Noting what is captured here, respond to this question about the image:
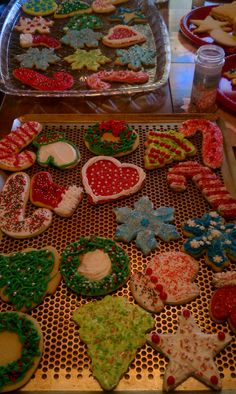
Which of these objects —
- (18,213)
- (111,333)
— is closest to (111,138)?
(18,213)

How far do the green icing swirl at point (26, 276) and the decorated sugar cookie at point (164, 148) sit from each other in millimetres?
440

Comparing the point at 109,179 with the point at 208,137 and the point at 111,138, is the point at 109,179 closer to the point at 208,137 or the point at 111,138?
the point at 111,138

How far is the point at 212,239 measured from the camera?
3.35 ft

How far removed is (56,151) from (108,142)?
0.17 meters

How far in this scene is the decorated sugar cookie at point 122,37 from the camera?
170 cm

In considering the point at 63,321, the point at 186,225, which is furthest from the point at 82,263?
the point at 186,225

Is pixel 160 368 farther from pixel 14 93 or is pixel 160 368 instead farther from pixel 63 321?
pixel 14 93

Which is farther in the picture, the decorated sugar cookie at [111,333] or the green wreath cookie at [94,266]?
the green wreath cookie at [94,266]

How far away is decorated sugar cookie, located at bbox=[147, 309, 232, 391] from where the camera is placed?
31.6 inches

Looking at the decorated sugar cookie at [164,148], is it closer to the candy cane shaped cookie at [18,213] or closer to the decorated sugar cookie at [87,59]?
the candy cane shaped cookie at [18,213]

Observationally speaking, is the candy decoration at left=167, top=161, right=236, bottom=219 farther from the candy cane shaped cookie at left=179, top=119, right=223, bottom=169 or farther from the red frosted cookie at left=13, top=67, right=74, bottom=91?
the red frosted cookie at left=13, top=67, right=74, bottom=91

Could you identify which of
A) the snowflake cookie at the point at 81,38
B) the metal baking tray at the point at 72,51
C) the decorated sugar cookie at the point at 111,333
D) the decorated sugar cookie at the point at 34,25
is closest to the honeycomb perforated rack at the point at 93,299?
the decorated sugar cookie at the point at 111,333

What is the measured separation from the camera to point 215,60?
136 centimetres

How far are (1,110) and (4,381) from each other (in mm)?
990
